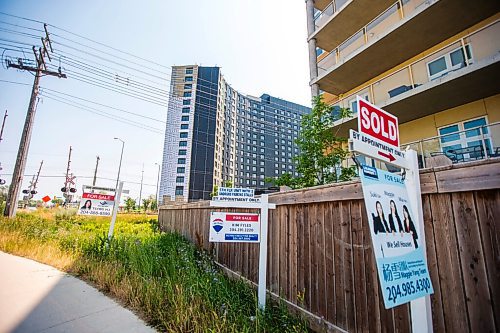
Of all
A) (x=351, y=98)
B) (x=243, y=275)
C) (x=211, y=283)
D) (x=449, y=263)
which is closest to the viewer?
(x=449, y=263)

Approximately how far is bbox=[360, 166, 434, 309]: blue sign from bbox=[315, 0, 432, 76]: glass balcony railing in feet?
31.3

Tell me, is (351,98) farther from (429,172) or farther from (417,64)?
(429,172)

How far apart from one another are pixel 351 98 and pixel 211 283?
10247 mm

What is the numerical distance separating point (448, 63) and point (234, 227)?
9.55 meters

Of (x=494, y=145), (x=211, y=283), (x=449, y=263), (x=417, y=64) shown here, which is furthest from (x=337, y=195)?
(x=417, y=64)

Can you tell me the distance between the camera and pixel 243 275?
4.72 metres

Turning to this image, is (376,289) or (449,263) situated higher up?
(449,263)

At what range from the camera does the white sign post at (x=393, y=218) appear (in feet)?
4.65

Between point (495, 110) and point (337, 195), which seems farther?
point (495, 110)

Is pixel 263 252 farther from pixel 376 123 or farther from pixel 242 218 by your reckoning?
pixel 376 123

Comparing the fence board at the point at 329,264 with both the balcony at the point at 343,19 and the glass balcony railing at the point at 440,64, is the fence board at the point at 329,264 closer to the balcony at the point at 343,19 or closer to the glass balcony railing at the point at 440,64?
the glass balcony railing at the point at 440,64

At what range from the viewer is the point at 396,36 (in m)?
8.98

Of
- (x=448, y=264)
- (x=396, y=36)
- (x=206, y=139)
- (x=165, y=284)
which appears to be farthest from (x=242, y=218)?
(x=206, y=139)

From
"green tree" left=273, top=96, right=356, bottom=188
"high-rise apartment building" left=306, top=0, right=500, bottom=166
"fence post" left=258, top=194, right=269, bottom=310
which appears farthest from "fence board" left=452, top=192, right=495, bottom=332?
"green tree" left=273, top=96, right=356, bottom=188
